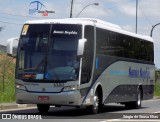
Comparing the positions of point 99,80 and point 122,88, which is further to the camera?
point 122,88

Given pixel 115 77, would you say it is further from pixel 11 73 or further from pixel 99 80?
pixel 11 73

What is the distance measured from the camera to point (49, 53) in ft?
59.2

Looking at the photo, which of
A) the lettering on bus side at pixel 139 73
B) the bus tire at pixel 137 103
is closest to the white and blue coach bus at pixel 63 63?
the lettering on bus side at pixel 139 73

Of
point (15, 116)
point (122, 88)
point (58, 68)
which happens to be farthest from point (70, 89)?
point (122, 88)

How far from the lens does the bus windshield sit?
17.9m

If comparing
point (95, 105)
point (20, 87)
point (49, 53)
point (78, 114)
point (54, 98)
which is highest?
→ point (49, 53)

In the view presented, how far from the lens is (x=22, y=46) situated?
18.5m

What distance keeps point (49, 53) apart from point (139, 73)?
865 centimetres

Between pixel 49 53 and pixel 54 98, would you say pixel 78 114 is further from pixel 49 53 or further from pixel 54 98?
pixel 49 53

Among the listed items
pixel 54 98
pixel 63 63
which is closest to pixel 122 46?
pixel 63 63

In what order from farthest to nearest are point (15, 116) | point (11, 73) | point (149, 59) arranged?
point (11, 73) → point (149, 59) → point (15, 116)

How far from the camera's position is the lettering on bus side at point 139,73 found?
24200mm

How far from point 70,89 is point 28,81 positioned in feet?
5.06

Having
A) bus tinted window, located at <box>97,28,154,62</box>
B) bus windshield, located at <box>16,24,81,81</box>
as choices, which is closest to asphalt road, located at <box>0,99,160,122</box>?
bus windshield, located at <box>16,24,81,81</box>
